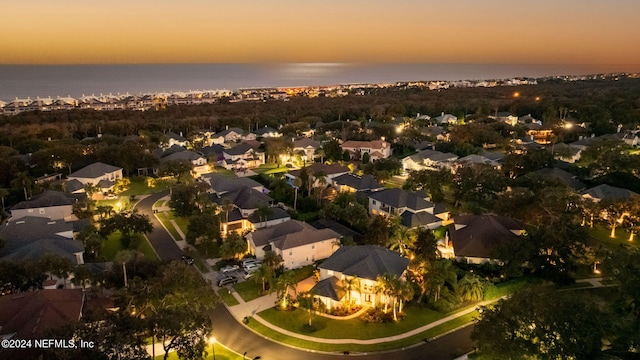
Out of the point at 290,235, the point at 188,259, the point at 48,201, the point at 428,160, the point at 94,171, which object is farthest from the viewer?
the point at 428,160

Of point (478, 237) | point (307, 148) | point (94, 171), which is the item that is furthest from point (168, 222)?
point (307, 148)

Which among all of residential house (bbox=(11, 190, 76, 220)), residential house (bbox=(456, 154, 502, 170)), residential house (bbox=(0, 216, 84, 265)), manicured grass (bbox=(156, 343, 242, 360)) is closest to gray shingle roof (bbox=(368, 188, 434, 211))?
residential house (bbox=(456, 154, 502, 170))

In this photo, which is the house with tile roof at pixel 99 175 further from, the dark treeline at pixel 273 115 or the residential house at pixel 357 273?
the residential house at pixel 357 273

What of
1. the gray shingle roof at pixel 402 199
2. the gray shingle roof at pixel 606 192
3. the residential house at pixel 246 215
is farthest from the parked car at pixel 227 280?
the gray shingle roof at pixel 606 192

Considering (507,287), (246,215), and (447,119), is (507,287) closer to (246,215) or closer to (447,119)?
(246,215)

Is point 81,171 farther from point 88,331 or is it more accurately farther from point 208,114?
point 208,114

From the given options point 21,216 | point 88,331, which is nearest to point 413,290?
point 88,331
